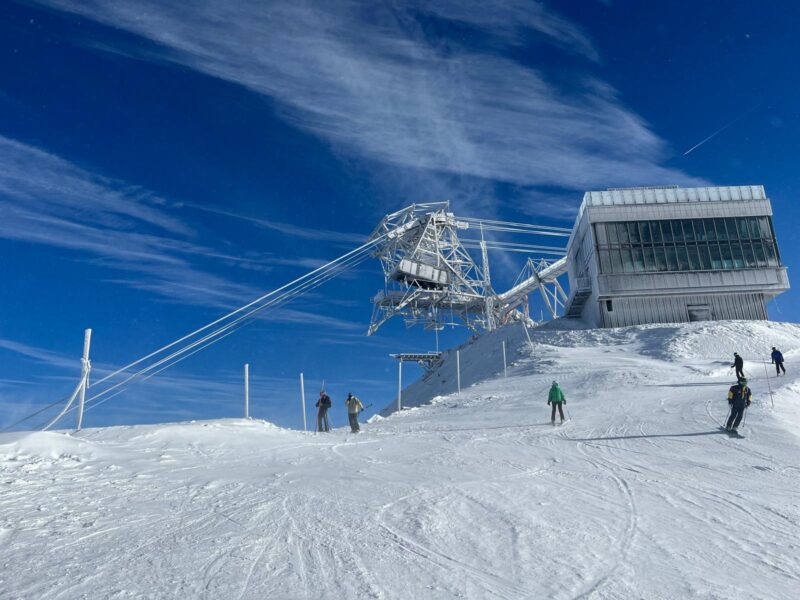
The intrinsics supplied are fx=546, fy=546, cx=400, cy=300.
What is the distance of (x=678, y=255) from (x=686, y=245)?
122cm

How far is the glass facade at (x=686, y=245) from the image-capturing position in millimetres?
42625

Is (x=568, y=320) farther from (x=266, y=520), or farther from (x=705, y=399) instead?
(x=266, y=520)

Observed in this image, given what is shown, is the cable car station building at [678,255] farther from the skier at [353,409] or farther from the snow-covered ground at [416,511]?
the skier at [353,409]

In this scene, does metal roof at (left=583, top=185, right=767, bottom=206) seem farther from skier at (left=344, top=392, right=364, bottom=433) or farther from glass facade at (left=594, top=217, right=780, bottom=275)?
skier at (left=344, top=392, right=364, bottom=433)

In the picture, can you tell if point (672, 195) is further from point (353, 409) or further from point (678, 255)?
point (353, 409)

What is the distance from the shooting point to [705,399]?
17.8 m

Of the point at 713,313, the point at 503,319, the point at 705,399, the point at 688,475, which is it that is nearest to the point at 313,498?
the point at 688,475

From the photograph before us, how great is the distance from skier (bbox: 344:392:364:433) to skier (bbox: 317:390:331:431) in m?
2.14

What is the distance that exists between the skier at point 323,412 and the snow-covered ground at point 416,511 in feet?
17.5

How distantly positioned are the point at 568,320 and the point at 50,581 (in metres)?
46.2

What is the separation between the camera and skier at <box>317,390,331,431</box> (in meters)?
21.8

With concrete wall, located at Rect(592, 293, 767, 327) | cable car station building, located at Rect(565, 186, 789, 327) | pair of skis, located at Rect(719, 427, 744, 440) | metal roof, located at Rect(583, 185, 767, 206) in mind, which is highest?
metal roof, located at Rect(583, 185, 767, 206)

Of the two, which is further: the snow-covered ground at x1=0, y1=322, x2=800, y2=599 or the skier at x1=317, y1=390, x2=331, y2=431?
the skier at x1=317, y1=390, x2=331, y2=431

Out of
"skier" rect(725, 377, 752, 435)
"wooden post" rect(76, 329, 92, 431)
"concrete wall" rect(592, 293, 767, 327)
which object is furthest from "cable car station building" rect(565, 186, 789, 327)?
"wooden post" rect(76, 329, 92, 431)
